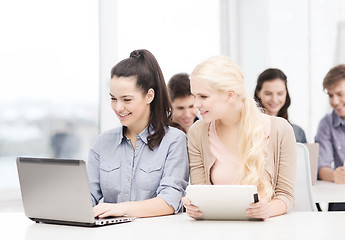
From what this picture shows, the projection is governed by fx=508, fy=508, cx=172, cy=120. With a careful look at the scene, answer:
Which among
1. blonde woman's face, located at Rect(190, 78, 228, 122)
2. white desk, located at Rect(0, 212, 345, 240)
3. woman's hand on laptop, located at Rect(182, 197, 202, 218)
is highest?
blonde woman's face, located at Rect(190, 78, 228, 122)

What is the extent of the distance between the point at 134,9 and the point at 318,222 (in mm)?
2760

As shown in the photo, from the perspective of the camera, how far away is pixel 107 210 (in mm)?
1822

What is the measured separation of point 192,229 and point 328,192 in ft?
3.91

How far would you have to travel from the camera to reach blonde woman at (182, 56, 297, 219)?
1.92m

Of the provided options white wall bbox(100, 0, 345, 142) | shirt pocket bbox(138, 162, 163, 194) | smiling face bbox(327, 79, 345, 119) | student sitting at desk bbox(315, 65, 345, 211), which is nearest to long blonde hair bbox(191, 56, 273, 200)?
shirt pocket bbox(138, 162, 163, 194)

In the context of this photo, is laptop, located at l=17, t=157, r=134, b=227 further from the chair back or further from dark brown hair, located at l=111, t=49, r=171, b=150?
the chair back

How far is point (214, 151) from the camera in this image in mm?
2053

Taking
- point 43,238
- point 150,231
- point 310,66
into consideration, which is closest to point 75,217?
point 43,238

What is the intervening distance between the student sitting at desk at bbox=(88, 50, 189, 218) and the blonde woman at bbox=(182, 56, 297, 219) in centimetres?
9

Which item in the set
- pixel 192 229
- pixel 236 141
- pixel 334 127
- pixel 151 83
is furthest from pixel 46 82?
pixel 192 229

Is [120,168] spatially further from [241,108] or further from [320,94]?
[320,94]

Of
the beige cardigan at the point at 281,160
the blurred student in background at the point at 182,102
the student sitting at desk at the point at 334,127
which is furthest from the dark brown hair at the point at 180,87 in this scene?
the beige cardigan at the point at 281,160

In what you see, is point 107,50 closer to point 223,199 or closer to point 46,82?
point 46,82

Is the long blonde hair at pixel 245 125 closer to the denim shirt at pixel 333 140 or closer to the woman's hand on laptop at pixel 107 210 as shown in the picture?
the woman's hand on laptop at pixel 107 210
